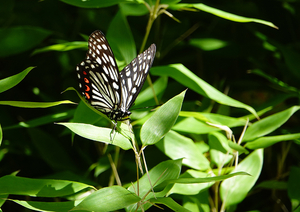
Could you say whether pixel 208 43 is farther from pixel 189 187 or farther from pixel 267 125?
pixel 189 187

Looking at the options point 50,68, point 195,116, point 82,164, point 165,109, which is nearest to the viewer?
point 165,109

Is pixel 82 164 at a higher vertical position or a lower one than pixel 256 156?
higher

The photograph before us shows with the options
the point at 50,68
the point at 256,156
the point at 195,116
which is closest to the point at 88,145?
the point at 50,68

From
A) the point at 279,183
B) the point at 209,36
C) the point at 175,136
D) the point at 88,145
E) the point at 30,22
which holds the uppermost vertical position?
the point at 30,22

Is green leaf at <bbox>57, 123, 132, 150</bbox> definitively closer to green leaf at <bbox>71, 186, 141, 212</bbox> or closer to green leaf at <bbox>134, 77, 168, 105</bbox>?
green leaf at <bbox>71, 186, 141, 212</bbox>

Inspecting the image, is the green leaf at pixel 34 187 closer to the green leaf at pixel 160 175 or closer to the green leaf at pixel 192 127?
the green leaf at pixel 160 175

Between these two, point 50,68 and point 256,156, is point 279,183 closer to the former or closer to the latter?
point 256,156

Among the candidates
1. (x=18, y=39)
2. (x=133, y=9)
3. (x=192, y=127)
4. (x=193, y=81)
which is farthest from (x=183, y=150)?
(x=18, y=39)
